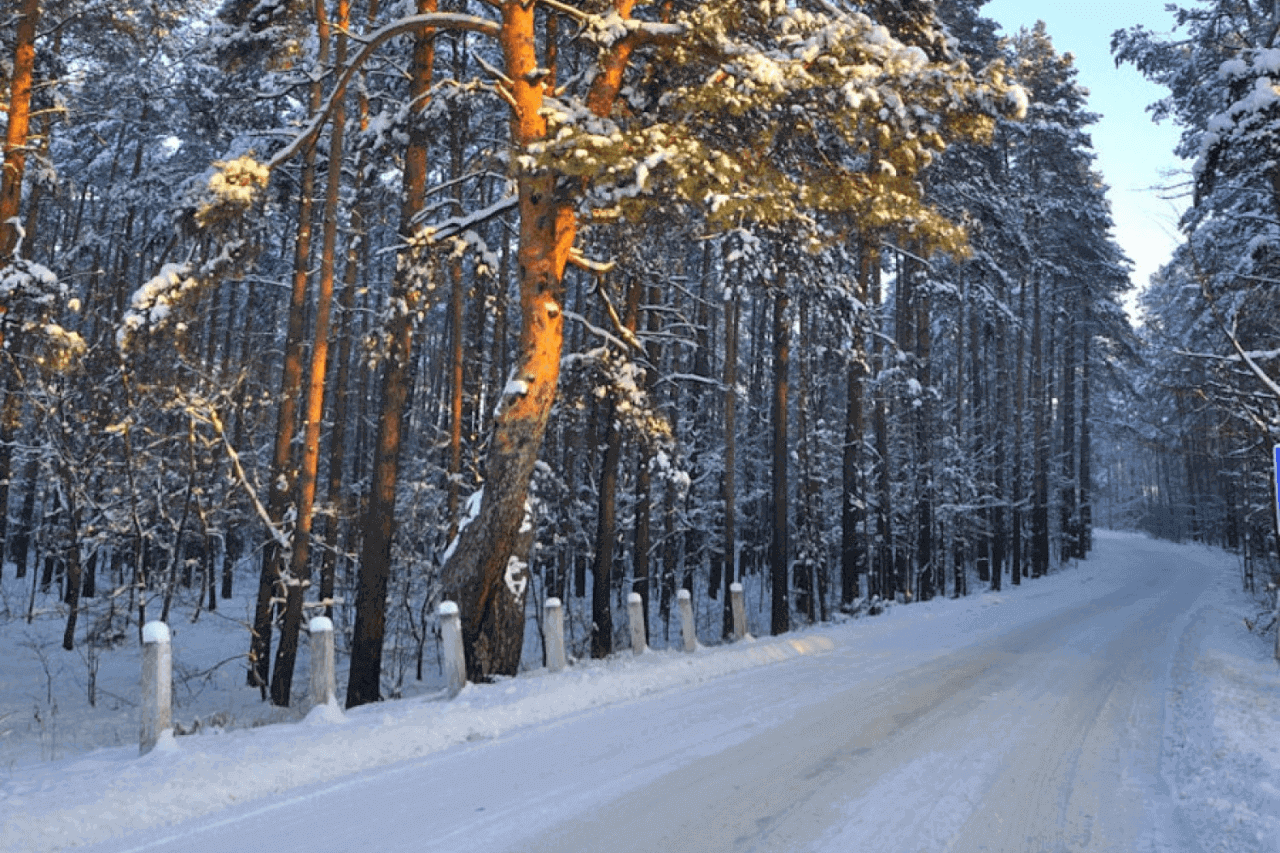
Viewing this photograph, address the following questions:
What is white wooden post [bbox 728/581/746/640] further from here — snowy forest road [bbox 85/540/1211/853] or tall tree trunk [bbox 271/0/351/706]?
tall tree trunk [bbox 271/0/351/706]

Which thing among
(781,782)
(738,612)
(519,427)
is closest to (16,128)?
(519,427)

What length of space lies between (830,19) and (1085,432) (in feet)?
129

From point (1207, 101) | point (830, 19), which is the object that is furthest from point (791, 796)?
point (1207, 101)

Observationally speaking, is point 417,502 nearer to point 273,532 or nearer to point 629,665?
point 273,532

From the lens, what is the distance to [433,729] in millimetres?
6262

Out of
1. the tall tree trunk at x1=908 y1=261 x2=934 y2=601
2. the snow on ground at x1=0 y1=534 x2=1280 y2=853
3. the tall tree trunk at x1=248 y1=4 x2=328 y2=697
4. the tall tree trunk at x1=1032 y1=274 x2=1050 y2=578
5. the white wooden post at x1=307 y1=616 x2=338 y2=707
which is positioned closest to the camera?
the snow on ground at x1=0 y1=534 x2=1280 y2=853

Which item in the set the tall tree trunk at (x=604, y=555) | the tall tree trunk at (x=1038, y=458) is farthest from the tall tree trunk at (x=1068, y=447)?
the tall tree trunk at (x=604, y=555)

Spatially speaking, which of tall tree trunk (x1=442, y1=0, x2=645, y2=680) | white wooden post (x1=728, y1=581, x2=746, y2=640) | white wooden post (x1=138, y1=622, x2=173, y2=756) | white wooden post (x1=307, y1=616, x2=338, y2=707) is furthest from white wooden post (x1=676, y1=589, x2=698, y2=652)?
white wooden post (x1=138, y1=622, x2=173, y2=756)

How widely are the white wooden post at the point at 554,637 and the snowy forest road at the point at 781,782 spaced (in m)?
1.57

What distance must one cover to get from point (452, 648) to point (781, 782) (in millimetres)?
3909

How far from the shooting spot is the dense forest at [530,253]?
875 centimetres

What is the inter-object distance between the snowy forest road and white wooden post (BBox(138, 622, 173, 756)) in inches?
48.2

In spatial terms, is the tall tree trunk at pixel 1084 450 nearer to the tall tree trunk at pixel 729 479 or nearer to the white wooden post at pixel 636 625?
the tall tree trunk at pixel 729 479

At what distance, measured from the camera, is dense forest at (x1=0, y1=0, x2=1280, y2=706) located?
8750 millimetres
